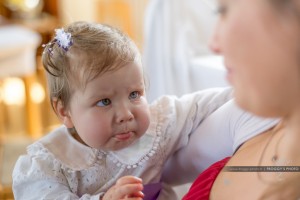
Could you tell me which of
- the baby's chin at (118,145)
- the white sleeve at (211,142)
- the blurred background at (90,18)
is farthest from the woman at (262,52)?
the blurred background at (90,18)

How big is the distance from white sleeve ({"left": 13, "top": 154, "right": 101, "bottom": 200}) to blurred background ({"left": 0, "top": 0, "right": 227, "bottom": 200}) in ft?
2.53

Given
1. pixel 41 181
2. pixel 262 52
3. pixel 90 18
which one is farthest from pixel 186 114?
pixel 90 18

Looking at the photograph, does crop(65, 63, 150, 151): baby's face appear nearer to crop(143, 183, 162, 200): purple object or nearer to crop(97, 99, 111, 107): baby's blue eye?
crop(97, 99, 111, 107): baby's blue eye

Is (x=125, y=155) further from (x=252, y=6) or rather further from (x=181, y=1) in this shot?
(x=181, y=1)

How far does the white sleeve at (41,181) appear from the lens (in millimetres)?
902

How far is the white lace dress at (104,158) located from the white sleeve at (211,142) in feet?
0.09

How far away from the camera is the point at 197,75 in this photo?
6.00ft

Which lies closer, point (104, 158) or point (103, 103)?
point (103, 103)

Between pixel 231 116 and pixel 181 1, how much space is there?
1203 mm

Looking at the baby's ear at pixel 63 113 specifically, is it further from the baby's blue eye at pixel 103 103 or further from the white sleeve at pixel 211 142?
the white sleeve at pixel 211 142

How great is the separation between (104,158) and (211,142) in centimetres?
22

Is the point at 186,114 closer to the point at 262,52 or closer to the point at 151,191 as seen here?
the point at 151,191

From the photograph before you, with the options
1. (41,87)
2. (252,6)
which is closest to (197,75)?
(252,6)

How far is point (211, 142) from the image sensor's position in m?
0.96
